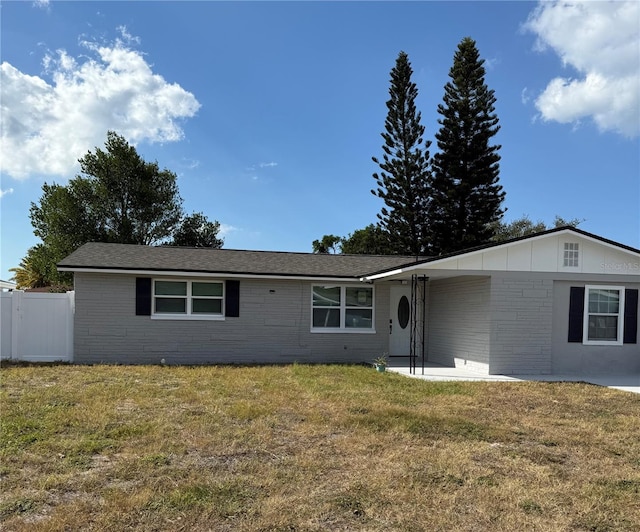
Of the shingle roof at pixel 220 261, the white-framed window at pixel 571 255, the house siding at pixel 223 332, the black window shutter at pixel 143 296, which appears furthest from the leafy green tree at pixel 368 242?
the black window shutter at pixel 143 296

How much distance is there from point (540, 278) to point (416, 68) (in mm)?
20409

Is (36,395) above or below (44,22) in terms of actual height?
below

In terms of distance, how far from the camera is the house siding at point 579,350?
475 inches

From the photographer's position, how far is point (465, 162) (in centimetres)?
2898

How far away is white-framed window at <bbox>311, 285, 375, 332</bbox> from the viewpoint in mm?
13898

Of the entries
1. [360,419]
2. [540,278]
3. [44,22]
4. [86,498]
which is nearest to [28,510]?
[86,498]

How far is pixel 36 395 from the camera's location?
26.3 feet

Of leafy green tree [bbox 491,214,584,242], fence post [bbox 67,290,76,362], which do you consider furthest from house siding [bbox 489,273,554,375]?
leafy green tree [bbox 491,214,584,242]

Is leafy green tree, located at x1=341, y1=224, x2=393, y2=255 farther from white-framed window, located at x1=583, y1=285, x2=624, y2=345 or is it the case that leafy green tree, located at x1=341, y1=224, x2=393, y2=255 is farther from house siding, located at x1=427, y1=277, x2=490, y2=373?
white-framed window, located at x1=583, y1=285, x2=624, y2=345

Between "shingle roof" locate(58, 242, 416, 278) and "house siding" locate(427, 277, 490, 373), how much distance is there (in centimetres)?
169

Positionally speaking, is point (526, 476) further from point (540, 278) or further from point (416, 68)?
point (416, 68)

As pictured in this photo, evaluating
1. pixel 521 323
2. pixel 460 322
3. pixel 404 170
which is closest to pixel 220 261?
pixel 460 322

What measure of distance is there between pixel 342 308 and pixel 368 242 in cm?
2425

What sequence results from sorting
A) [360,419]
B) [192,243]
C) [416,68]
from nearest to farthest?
[360,419] < [416,68] < [192,243]
